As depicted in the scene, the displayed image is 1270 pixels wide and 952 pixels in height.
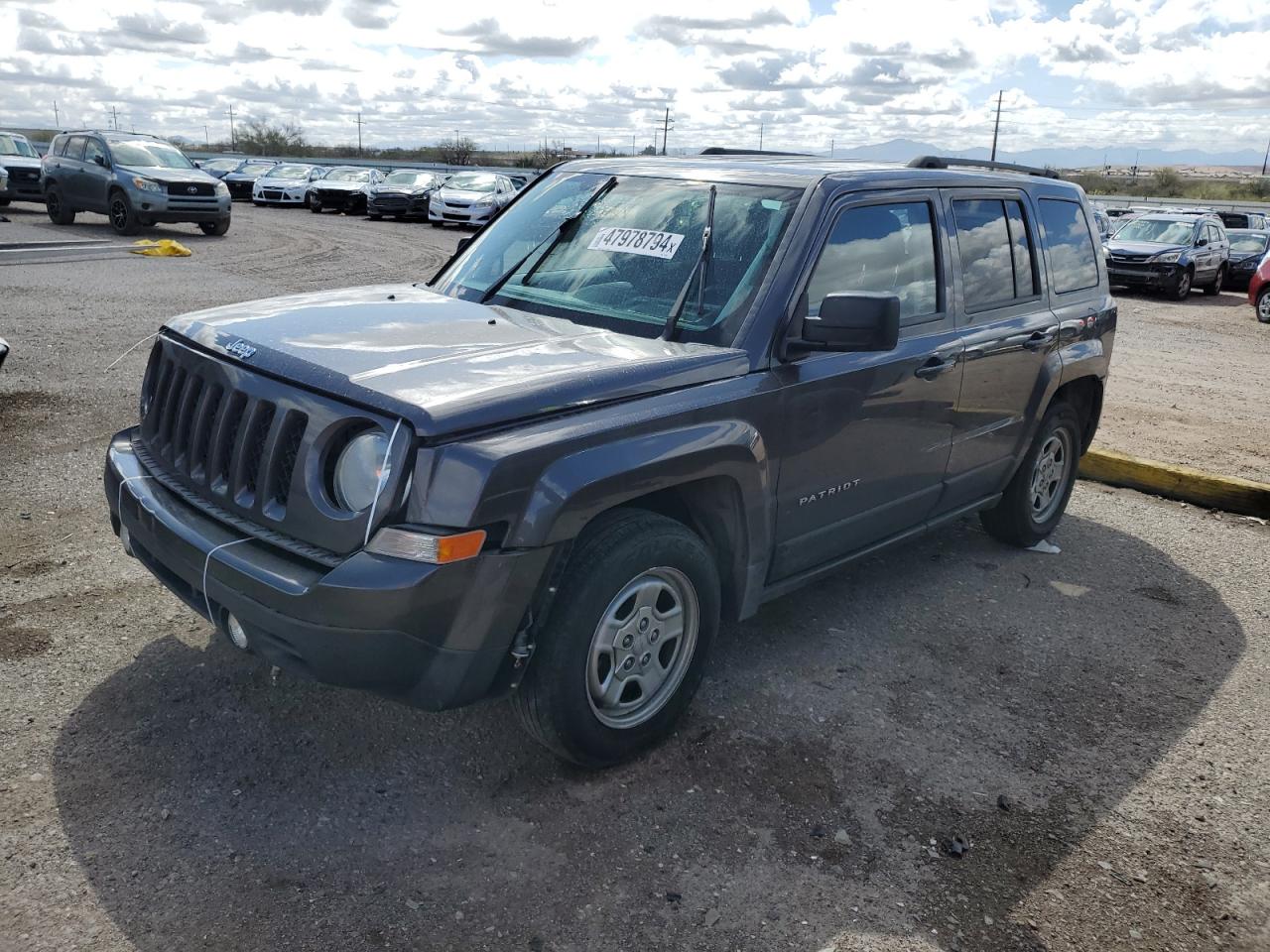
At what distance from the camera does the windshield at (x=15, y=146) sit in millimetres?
25984

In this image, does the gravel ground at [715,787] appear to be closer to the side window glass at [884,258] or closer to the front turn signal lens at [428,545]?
the front turn signal lens at [428,545]

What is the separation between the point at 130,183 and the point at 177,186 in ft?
2.73

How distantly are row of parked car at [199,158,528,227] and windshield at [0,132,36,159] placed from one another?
5.61 m

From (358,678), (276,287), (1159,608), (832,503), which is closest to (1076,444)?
(1159,608)

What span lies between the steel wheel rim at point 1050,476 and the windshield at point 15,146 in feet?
89.2

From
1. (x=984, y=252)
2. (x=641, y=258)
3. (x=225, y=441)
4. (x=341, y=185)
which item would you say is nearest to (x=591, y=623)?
(x=225, y=441)

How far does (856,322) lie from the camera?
3.49 m

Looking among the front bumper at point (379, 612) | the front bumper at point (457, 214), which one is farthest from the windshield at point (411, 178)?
the front bumper at point (379, 612)

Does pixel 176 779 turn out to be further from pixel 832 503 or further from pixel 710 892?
pixel 832 503

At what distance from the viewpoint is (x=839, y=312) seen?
11.5 ft

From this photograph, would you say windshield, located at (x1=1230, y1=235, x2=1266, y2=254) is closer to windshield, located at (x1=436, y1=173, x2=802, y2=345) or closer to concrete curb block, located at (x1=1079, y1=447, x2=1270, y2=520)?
concrete curb block, located at (x1=1079, y1=447, x2=1270, y2=520)

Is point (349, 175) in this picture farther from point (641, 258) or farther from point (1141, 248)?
point (641, 258)

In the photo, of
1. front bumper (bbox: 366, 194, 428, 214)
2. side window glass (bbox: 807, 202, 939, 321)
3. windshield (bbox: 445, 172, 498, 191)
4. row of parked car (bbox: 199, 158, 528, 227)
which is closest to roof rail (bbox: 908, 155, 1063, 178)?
side window glass (bbox: 807, 202, 939, 321)

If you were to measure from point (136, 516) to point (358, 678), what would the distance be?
111 cm
